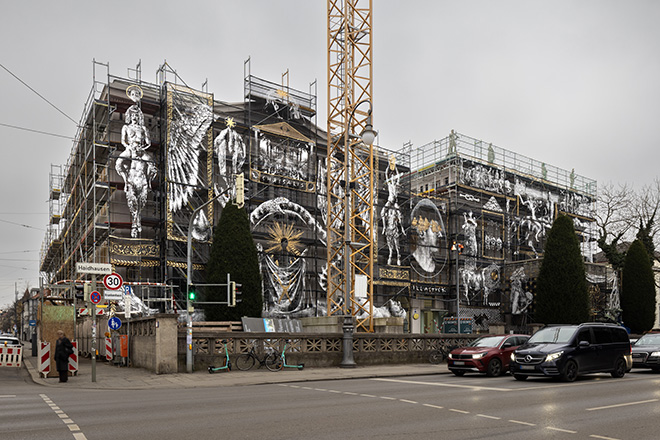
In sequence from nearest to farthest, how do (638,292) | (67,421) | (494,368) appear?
(67,421), (494,368), (638,292)

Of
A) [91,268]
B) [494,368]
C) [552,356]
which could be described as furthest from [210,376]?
[552,356]

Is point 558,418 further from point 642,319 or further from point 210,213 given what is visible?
point 642,319

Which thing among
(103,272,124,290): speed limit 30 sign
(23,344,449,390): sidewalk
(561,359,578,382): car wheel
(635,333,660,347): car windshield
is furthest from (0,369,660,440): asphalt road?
(635,333,660,347): car windshield

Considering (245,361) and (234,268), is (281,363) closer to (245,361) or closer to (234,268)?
(245,361)

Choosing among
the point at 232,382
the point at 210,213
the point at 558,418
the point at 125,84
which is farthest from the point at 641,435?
the point at 125,84

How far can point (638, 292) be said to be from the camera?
50.0 meters

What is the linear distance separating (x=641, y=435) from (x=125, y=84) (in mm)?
37129

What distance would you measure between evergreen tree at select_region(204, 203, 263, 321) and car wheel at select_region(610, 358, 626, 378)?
62.0ft

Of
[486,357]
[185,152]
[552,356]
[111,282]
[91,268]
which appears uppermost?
[185,152]

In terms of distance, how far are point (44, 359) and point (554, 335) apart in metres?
16.3

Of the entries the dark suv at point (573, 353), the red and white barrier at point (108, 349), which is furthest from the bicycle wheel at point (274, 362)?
the red and white barrier at point (108, 349)

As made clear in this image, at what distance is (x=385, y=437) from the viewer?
9.21m

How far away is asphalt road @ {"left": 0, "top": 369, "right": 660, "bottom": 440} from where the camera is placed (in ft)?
31.6

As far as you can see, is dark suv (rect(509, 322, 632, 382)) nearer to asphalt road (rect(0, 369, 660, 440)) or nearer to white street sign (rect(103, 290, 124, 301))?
asphalt road (rect(0, 369, 660, 440))
